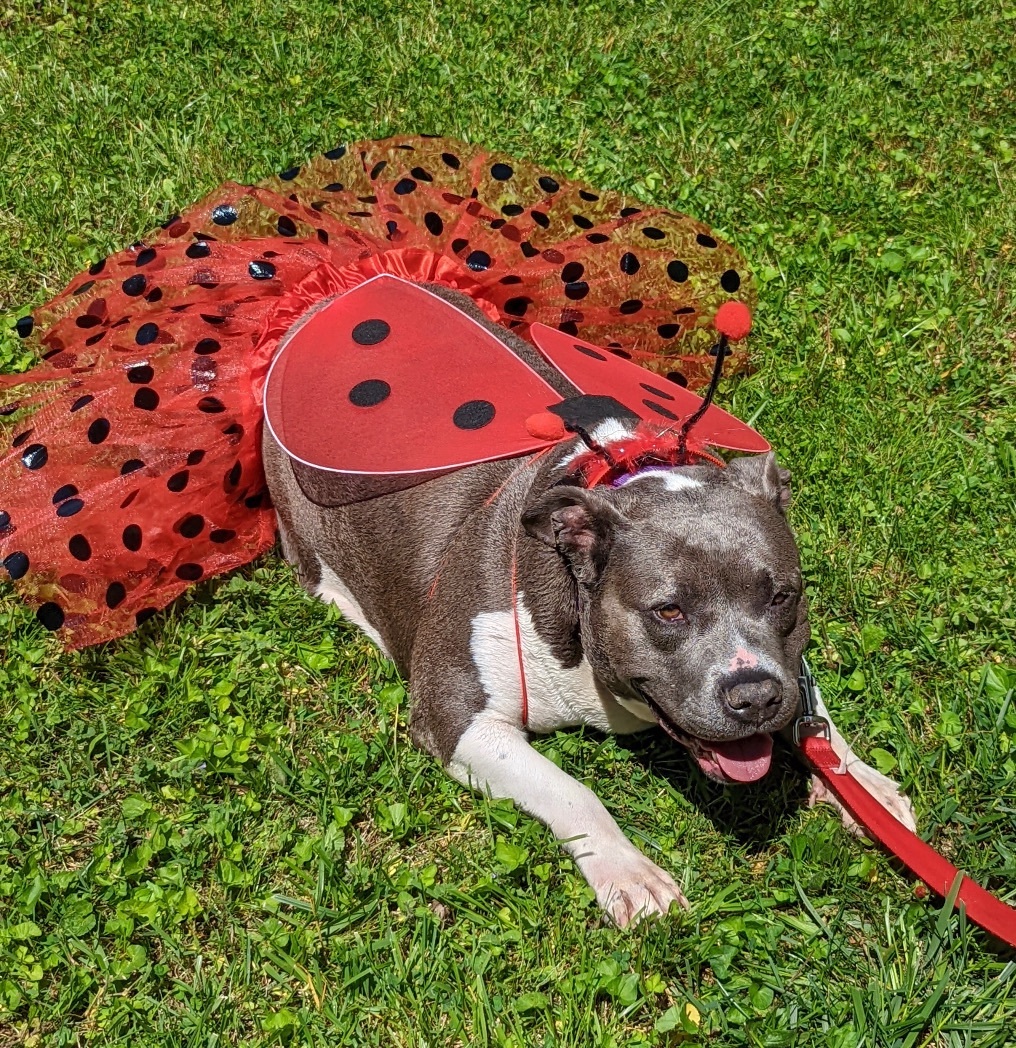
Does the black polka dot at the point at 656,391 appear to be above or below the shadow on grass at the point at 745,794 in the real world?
above

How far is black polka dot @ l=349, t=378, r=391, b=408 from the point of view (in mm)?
3764

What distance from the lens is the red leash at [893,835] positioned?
114 inches

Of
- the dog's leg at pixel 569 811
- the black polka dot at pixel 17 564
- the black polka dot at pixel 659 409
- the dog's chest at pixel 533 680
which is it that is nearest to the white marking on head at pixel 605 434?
the black polka dot at pixel 659 409

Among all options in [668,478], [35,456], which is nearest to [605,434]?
[668,478]

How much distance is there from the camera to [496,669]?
3480 millimetres

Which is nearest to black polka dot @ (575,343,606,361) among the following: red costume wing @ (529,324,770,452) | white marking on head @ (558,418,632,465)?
red costume wing @ (529,324,770,452)

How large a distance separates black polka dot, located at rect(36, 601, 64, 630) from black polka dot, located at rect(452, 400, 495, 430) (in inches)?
56.8

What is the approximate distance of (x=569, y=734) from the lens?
3684 mm

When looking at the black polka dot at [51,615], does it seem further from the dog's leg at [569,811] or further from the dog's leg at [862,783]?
the dog's leg at [862,783]

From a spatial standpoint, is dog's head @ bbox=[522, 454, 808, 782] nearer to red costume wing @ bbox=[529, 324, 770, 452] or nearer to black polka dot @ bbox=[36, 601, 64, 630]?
red costume wing @ bbox=[529, 324, 770, 452]

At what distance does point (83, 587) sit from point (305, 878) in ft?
4.28

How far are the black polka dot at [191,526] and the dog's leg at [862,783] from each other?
6.87ft

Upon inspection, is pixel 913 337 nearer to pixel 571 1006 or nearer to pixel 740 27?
pixel 740 27

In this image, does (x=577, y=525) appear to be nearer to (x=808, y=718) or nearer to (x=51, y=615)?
(x=808, y=718)
